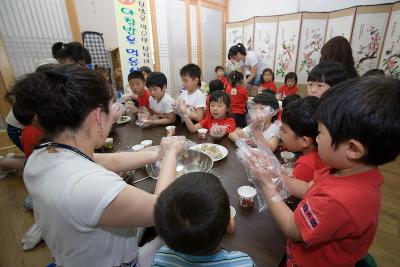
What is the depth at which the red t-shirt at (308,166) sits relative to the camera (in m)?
1.22

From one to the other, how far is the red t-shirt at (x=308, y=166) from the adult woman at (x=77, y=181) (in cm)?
88

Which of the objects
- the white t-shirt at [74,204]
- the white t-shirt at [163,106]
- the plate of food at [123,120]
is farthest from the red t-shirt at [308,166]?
the plate of food at [123,120]

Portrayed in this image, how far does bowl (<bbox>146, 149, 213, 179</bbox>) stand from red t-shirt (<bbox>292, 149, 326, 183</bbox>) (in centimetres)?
57

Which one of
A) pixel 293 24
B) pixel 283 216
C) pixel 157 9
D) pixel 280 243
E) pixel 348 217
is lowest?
pixel 280 243

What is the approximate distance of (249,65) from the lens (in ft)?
17.3

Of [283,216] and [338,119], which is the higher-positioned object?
[338,119]

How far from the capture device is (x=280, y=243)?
90cm

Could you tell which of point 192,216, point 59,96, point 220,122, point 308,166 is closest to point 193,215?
point 192,216

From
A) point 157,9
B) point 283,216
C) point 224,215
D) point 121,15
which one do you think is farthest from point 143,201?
point 157,9

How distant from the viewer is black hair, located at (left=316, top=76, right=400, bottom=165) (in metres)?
0.67

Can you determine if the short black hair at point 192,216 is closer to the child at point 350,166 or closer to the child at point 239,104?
the child at point 350,166

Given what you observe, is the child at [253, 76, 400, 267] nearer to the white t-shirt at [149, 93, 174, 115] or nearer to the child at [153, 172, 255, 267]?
the child at [153, 172, 255, 267]

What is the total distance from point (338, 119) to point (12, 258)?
2731 mm

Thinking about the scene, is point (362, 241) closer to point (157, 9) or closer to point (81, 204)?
point (81, 204)
